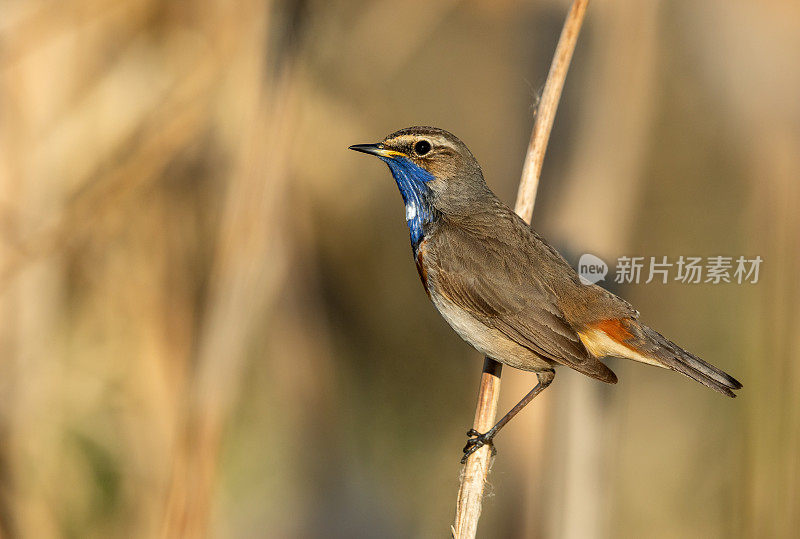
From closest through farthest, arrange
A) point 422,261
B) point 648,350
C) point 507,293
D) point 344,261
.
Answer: point 648,350, point 507,293, point 422,261, point 344,261

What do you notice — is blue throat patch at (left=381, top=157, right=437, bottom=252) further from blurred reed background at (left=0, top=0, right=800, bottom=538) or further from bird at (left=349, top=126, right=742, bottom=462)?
blurred reed background at (left=0, top=0, right=800, bottom=538)

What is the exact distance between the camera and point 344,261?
5.52 m

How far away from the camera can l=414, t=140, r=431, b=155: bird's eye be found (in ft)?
12.2

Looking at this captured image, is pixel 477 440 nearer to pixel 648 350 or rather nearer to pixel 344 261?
pixel 648 350

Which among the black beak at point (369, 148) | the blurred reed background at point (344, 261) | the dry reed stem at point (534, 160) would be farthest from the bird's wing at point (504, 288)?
the black beak at point (369, 148)

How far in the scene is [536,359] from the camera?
363 centimetres

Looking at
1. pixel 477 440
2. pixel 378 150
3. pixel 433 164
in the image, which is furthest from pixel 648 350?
pixel 378 150

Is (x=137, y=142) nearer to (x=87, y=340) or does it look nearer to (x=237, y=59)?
(x=237, y=59)

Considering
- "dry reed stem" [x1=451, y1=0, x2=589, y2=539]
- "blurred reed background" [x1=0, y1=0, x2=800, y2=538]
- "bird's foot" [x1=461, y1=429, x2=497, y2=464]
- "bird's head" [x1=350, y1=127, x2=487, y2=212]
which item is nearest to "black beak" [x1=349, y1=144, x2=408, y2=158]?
"bird's head" [x1=350, y1=127, x2=487, y2=212]

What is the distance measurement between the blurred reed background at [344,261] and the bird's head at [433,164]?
1.41 feet

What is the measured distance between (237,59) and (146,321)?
1.55m

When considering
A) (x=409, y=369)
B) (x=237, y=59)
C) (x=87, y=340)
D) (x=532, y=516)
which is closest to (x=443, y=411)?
(x=409, y=369)

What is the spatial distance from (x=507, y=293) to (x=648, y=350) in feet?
2.09

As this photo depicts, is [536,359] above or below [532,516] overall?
above
